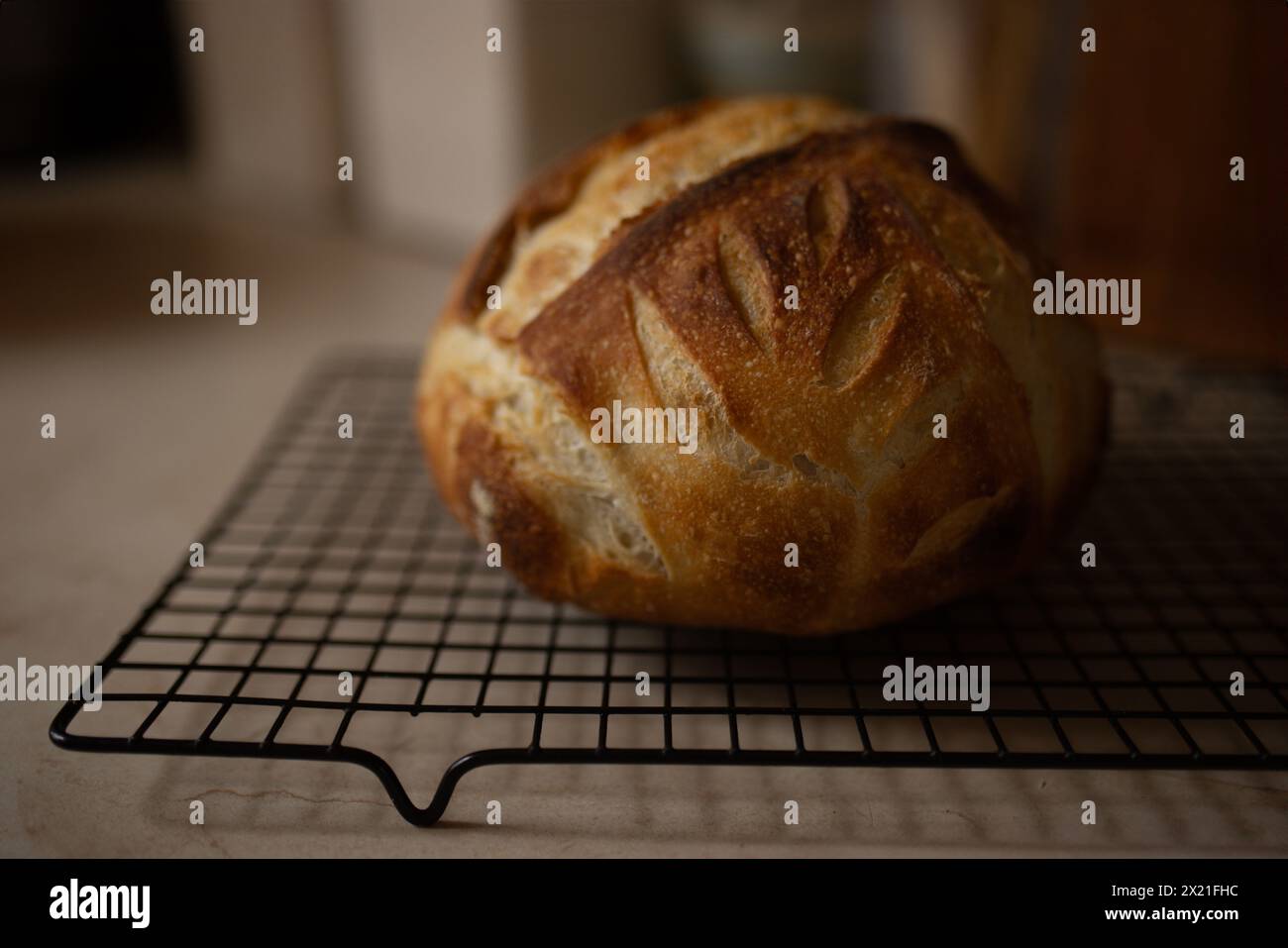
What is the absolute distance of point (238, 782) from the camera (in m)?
0.86

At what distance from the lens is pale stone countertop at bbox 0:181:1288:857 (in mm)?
800

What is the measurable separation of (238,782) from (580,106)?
159 cm

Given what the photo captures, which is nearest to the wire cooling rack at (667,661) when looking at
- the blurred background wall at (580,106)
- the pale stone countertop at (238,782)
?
the pale stone countertop at (238,782)

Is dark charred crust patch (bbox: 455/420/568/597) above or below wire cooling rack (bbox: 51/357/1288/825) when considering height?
above

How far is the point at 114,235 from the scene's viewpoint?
8.13ft

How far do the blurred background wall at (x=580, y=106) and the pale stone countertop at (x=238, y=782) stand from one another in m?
0.53

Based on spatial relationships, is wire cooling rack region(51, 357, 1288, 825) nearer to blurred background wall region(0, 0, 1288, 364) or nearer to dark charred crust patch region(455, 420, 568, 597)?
dark charred crust patch region(455, 420, 568, 597)

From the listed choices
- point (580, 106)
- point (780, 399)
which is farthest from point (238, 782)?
point (580, 106)

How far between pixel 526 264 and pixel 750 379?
0.29m

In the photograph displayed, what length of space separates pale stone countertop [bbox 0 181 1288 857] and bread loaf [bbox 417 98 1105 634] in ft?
0.53

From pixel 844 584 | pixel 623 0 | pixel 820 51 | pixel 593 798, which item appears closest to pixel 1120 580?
pixel 844 584

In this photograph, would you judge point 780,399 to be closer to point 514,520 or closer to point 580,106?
point 514,520

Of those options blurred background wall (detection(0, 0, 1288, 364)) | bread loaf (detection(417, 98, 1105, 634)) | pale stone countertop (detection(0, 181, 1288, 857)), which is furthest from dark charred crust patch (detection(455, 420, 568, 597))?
blurred background wall (detection(0, 0, 1288, 364))
